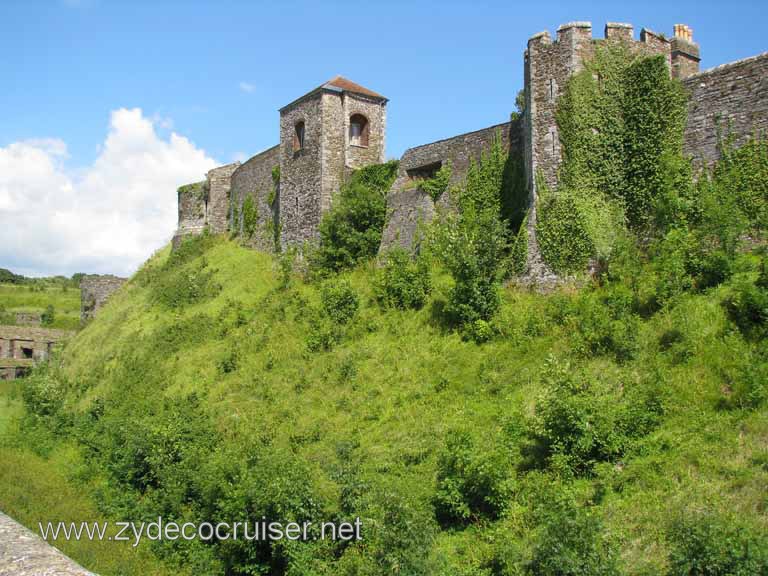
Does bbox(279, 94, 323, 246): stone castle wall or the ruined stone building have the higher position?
bbox(279, 94, 323, 246): stone castle wall

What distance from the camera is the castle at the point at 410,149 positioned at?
47.2 ft

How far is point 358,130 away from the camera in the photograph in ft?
83.2

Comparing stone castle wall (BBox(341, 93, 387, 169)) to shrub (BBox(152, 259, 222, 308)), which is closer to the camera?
stone castle wall (BBox(341, 93, 387, 169))

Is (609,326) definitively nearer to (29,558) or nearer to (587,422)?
(587,422)

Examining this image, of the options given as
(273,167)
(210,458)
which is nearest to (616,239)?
(210,458)

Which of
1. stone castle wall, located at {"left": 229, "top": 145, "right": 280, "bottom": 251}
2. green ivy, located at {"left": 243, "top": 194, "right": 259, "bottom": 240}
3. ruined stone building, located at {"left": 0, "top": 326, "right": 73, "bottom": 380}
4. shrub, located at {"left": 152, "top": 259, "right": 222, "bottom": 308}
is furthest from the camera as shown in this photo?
ruined stone building, located at {"left": 0, "top": 326, "right": 73, "bottom": 380}

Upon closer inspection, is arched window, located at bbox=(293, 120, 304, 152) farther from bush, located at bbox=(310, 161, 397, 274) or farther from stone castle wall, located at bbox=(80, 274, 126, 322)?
stone castle wall, located at bbox=(80, 274, 126, 322)

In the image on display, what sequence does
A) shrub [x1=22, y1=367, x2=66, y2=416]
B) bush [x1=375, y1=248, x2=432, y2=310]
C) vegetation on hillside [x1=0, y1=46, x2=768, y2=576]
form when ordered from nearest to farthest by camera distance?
vegetation on hillside [x1=0, y1=46, x2=768, y2=576] < bush [x1=375, y1=248, x2=432, y2=310] < shrub [x1=22, y1=367, x2=66, y2=416]

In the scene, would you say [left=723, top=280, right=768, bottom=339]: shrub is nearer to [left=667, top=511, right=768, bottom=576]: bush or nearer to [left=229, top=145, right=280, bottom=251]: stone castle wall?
[left=667, top=511, right=768, bottom=576]: bush

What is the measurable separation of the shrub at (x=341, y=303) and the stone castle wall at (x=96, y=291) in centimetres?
1987

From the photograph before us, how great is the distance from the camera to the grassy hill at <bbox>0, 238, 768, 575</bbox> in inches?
364

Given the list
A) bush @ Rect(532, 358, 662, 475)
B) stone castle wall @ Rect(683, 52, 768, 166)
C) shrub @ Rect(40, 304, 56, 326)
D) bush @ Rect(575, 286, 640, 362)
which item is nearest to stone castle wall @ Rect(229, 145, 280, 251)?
bush @ Rect(575, 286, 640, 362)

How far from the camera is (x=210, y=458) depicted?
49.5ft

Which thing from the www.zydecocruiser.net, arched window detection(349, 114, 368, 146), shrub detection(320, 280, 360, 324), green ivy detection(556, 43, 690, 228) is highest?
arched window detection(349, 114, 368, 146)
